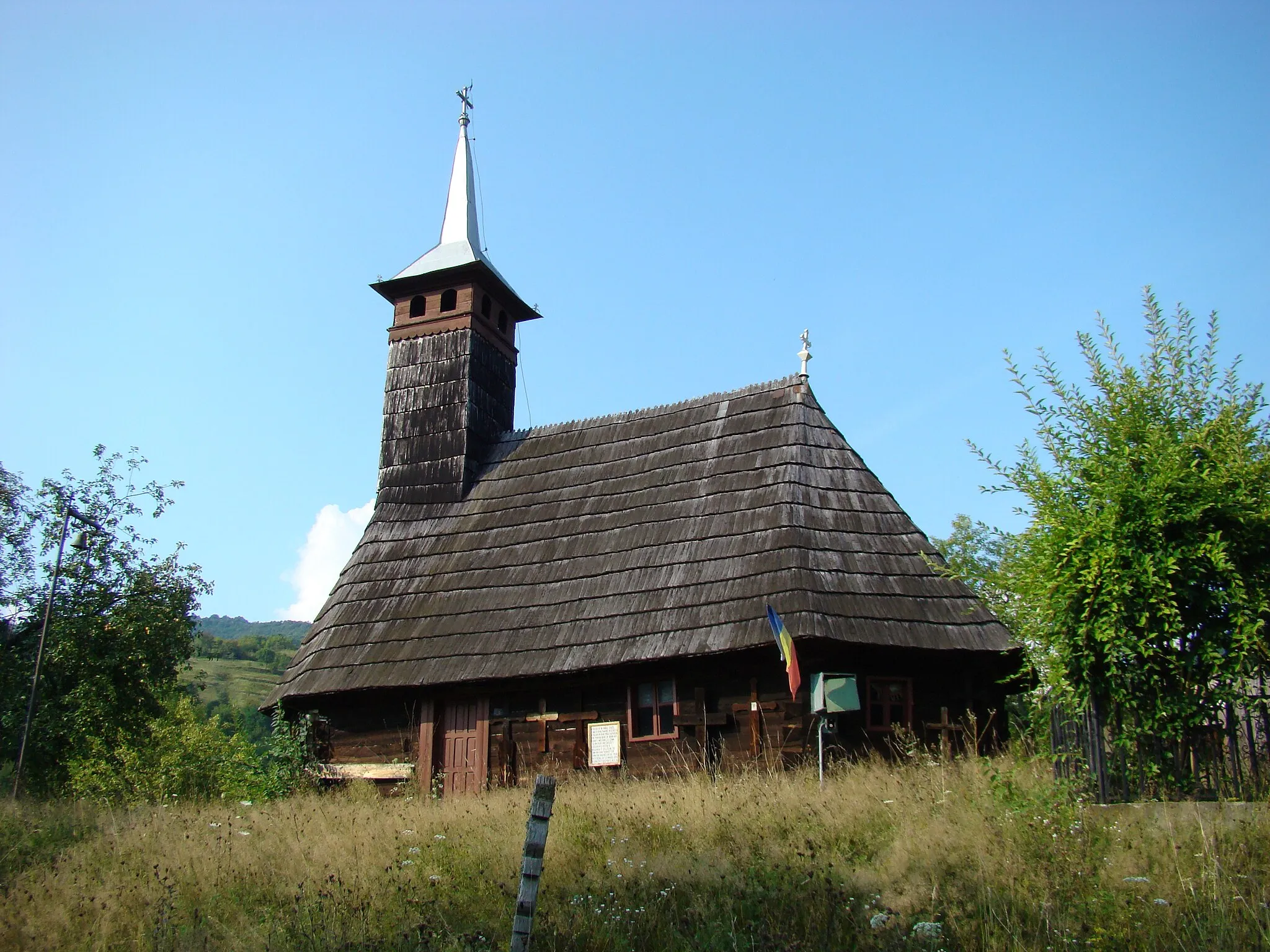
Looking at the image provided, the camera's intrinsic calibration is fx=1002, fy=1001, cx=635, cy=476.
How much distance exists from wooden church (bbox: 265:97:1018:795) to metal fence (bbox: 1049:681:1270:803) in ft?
13.2

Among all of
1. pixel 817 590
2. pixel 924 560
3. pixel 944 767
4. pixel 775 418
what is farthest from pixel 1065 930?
pixel 775 418

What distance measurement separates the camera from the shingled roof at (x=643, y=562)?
40.0ft

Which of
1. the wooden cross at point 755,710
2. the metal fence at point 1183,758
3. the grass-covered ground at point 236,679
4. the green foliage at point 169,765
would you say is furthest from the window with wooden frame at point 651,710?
the grass-covered ground at point 236,679

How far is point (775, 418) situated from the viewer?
49.4 ft

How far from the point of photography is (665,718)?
12.8m

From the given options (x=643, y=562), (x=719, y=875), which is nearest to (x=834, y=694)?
(x=643, y=562)

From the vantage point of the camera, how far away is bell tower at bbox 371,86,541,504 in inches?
688

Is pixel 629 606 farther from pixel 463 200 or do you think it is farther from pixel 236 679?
pixel 236 679

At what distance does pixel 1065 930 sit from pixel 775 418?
10.2 meters

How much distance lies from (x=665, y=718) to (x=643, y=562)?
7.33ft

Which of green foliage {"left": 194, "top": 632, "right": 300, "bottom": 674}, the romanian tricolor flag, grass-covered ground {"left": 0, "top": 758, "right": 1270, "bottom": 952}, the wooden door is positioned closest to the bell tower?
the wooden door

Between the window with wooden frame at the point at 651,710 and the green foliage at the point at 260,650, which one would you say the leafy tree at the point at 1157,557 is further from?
the green foliage at the point at 260,650

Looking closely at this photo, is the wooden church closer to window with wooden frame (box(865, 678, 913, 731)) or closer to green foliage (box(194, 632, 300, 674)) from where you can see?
window with wooden frame (box(865, 678, 913, 731))

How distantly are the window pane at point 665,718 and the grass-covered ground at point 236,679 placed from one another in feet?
228
